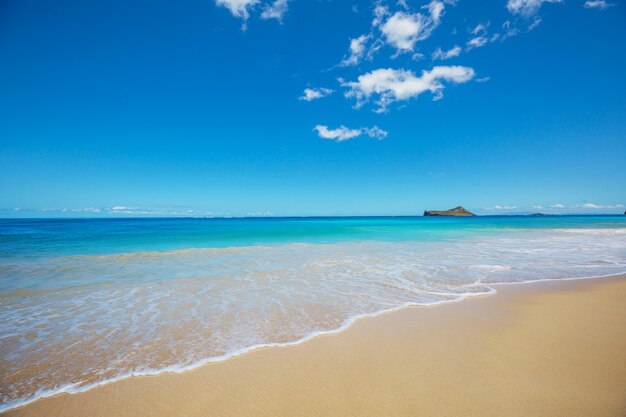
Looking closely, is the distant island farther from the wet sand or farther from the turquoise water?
the wet sand

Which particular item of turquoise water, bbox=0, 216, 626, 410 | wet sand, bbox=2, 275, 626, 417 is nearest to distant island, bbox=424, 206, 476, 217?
turquoise water, bbox=0, 216, 626, 410

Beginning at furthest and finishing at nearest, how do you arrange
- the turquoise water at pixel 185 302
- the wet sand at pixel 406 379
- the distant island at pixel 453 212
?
the distant island at pixel 453 212 → the turquoise water at pixel 185 302 → the wet sand at pixel 406 379

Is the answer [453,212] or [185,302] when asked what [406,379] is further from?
[453,212]

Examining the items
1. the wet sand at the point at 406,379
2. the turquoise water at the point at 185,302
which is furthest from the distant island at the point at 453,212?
the wet sand at the point at 406,379

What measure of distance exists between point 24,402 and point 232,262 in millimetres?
8453

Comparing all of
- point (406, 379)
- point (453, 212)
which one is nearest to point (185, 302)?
point (406, 379)

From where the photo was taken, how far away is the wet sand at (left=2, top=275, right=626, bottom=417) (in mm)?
2576

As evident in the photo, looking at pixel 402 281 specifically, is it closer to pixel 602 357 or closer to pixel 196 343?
pixel 602 357

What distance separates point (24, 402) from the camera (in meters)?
2.71

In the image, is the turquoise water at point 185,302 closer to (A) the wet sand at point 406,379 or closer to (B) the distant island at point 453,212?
(A) the wet sand at point 406,379

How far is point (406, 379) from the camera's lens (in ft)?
9.80

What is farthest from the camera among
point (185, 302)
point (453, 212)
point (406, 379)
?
point (453, 212)

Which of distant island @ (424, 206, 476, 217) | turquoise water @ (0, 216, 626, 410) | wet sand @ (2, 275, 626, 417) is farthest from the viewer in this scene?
distant island @ (424, 206, 476, 217)

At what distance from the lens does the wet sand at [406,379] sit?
101 inches
